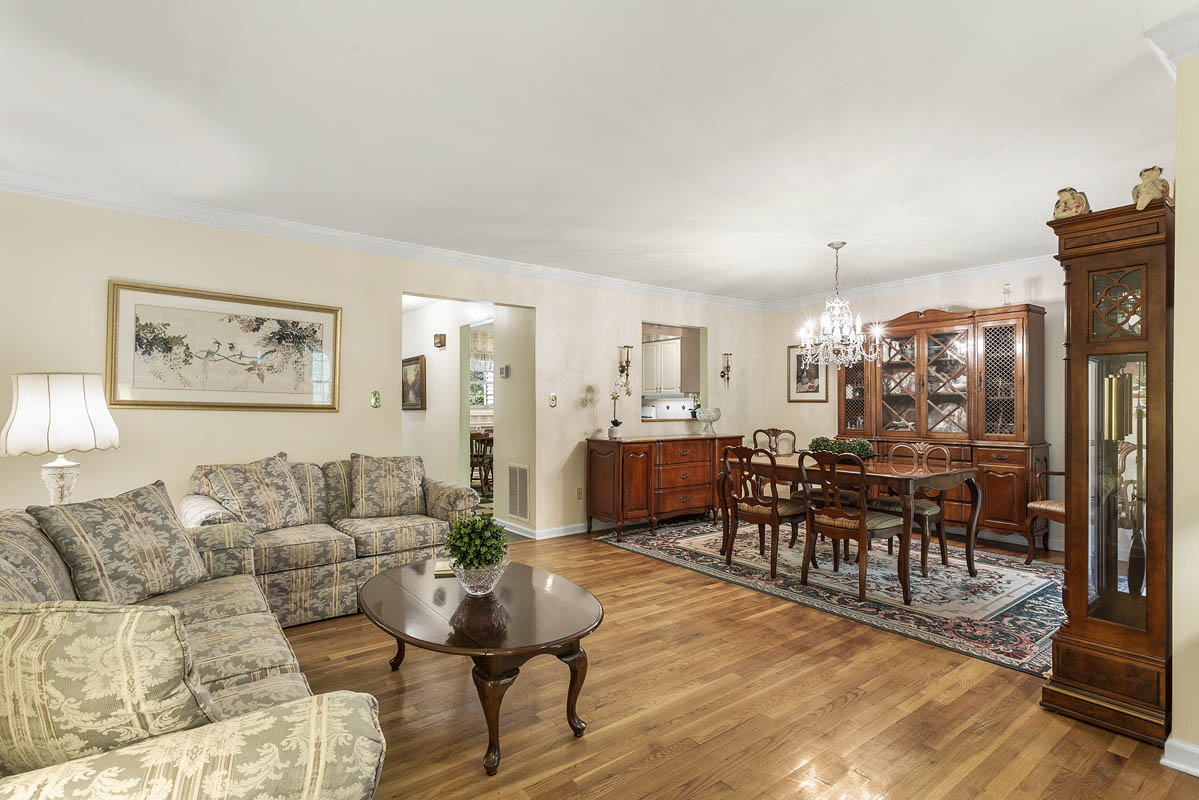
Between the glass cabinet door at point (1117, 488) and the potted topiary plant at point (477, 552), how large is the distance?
2356 mm

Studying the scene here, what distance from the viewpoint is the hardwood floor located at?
196cm

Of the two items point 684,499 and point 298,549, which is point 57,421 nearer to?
point 298,549

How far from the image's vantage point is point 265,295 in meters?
4.16

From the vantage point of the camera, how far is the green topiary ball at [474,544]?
2350 mm

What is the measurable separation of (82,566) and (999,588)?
489cm

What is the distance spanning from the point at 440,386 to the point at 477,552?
544 cm

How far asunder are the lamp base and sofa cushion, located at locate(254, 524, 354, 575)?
896mm

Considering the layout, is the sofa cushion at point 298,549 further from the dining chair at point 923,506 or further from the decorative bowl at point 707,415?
the decorative bowl at point 707,415

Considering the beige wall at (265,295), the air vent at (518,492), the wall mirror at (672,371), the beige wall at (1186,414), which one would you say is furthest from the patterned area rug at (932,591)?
the wall mirror at (672,371)

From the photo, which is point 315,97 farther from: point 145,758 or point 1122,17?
point 1122,17

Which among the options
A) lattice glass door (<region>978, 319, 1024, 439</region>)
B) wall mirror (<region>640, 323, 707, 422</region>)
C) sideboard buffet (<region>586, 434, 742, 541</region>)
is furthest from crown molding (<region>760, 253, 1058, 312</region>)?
sideboard buffet (<region>586, 434, 742, 541</region>)

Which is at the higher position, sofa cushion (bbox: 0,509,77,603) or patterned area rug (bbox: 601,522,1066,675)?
sofa cushion (bbox: 0,509,77,603)

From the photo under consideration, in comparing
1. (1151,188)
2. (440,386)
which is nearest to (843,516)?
(1151,188)

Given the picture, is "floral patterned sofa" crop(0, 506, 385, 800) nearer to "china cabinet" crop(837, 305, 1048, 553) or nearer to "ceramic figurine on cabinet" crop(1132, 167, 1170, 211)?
"ceramic figurine on cabinet" crop(1132, 167, 1170, 211)
